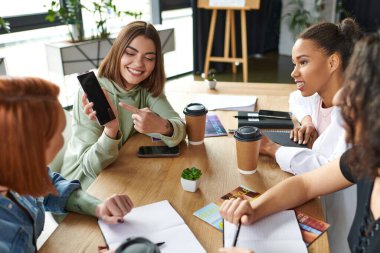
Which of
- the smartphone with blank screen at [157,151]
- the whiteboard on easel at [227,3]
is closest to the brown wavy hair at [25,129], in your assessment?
the smartphone with blank screen at [157,151]

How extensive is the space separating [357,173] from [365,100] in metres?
0.21

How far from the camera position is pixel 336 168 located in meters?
1.07

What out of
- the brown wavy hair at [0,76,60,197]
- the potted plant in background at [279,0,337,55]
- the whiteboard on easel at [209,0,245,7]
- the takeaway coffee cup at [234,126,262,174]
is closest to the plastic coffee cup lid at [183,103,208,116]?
the takeaway coffee cup at [234,126,262,174]

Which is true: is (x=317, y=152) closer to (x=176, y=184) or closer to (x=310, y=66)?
(x=310, y=66)

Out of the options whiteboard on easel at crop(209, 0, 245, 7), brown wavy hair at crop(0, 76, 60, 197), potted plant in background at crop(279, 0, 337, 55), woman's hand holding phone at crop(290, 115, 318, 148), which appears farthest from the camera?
potted plant in background at crop(279, 0, 337, 55)

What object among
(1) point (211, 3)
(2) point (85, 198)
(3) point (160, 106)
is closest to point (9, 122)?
(2) point (85, 198)

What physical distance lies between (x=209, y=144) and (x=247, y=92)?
0.67m

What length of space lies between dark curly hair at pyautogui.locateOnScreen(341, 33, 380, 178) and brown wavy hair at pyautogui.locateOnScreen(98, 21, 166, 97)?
0.94 m

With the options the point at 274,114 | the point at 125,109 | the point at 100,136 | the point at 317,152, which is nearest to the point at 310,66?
the point at 274,114

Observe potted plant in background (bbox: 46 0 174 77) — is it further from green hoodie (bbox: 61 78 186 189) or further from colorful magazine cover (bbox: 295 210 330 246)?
colorful magazine cover (bbox: 295 210 330 246)

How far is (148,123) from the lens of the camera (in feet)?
4.51

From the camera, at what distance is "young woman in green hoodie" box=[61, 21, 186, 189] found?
50.9 inches

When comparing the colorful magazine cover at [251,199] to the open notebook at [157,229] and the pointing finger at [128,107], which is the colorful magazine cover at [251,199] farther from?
the pointing finger at [128,107]

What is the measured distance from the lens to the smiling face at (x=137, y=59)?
1.52 meters
